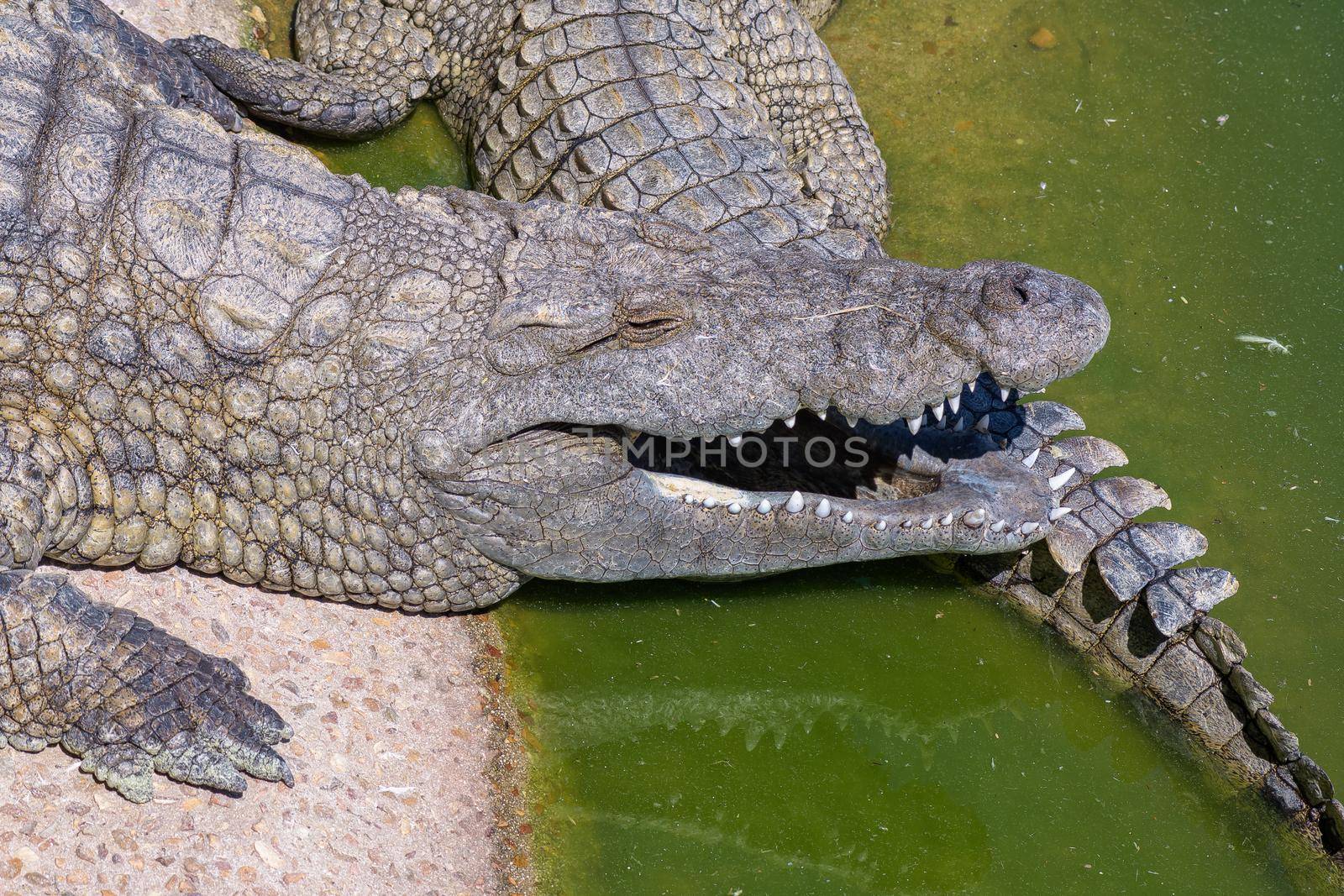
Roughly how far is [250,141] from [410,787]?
191 centimetres

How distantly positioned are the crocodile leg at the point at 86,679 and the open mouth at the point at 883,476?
1.34 m

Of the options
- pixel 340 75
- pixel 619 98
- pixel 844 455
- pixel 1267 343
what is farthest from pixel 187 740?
pixel 1267 343

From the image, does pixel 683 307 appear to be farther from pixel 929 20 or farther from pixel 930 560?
pixel 929 20

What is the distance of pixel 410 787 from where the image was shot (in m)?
3.56

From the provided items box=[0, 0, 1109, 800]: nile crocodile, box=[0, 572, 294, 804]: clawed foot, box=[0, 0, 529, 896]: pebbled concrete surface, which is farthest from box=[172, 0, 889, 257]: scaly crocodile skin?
box=[0, 572, 294, 804]: clawed foot

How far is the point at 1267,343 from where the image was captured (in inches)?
202

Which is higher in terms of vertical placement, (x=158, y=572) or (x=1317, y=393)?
(x=158, y=572)

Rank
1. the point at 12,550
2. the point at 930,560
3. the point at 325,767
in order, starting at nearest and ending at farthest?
the point at 12,550 → the point at 325,767 → the point at 930,560

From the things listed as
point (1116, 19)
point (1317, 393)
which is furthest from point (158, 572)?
point (1116, 19)

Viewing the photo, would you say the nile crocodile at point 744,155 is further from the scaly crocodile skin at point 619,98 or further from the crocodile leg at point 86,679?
the crocodile leg at point 86,679

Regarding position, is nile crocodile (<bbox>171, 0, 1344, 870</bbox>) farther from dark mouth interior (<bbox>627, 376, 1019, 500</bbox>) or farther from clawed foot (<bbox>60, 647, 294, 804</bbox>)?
clawed foot (<bbox>60, 647, 294, 804</bbox>)

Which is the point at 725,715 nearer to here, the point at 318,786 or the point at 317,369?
the point at 318,786

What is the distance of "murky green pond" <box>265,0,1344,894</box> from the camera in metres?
3.77

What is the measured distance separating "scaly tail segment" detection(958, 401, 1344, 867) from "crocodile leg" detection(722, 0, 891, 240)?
1471 millimetres
